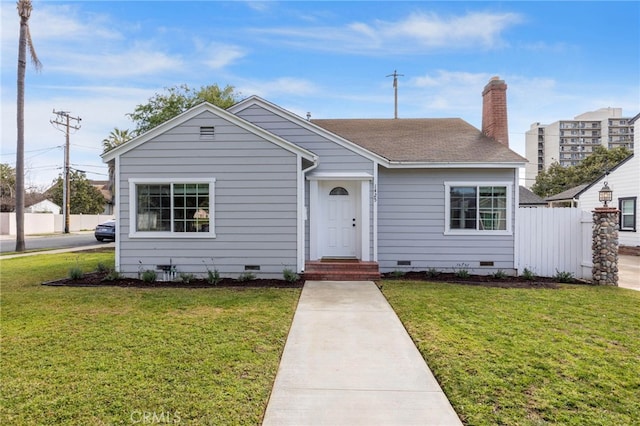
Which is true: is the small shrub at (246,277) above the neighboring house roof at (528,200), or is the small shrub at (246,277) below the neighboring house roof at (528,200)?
below

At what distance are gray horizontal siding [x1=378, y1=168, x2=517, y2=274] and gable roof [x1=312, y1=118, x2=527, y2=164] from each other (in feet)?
1.29

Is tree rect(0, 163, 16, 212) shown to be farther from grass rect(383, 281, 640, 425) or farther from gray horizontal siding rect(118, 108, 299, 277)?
grass rect(383, 281, 640, 425)

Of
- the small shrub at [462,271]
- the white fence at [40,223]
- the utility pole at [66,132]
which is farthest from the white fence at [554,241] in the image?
the white fence at [40,223]

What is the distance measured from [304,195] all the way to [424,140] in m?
4.31

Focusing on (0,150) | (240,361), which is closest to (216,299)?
(240,361)

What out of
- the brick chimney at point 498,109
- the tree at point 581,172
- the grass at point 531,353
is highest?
the tree at point 581,172

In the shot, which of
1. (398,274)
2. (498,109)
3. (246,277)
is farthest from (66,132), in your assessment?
(498,109)

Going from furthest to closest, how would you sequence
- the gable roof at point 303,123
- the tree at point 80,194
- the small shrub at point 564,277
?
the tree at point 80,194 → the gable roof at point 303,123 → the small shrub at point 564,277

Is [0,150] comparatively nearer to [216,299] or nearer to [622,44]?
[216,299]

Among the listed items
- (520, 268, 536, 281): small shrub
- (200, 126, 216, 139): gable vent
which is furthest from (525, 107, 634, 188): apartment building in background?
(200, 126, 216, 139): gable vent

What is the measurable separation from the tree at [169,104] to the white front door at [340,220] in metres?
11.2

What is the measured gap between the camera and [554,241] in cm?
905

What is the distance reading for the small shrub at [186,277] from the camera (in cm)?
820

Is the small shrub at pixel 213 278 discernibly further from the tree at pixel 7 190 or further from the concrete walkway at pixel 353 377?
the tree at pixel 7 190
